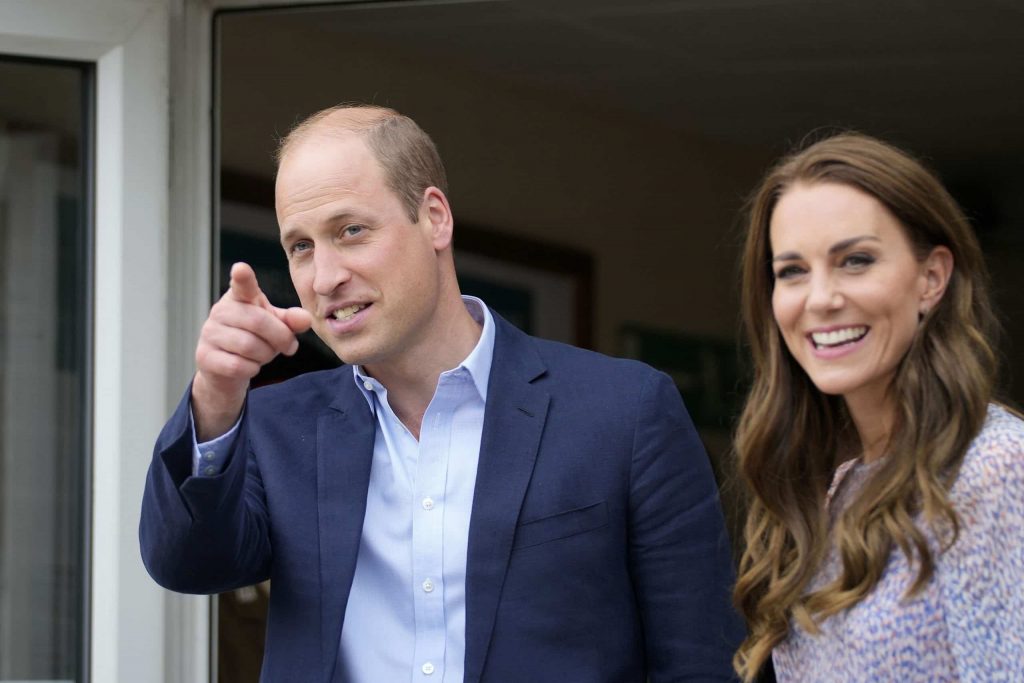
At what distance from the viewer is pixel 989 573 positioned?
5.69 feet

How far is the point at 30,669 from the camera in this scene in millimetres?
3354

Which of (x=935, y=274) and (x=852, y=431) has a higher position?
(x=935, y=274)

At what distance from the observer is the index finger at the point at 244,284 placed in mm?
1967

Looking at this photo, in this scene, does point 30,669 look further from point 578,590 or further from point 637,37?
point 637,37

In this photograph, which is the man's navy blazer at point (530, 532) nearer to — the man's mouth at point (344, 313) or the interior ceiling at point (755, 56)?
the man's mouth at point (344, 313)

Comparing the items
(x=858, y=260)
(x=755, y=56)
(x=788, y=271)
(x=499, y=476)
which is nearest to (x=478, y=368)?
(x=499, y=476)

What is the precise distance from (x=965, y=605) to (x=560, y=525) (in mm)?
685

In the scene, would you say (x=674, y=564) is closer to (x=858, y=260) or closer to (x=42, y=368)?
(x=858, y=260)

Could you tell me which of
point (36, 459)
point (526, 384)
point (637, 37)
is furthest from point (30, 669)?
point (637, 37)

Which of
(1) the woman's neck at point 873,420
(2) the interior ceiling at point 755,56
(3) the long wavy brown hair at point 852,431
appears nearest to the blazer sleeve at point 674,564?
(3) the long wavy brown hair at point 852,431

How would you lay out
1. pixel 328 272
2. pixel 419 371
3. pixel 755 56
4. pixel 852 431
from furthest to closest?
1. pixel 755 56
2. pixel 419 371
3. pixel 328 272
4. pixel 852 431

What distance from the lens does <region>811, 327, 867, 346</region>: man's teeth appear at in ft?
6.31

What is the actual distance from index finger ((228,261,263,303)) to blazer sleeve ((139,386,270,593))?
202 mm

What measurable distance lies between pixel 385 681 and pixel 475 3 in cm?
177
